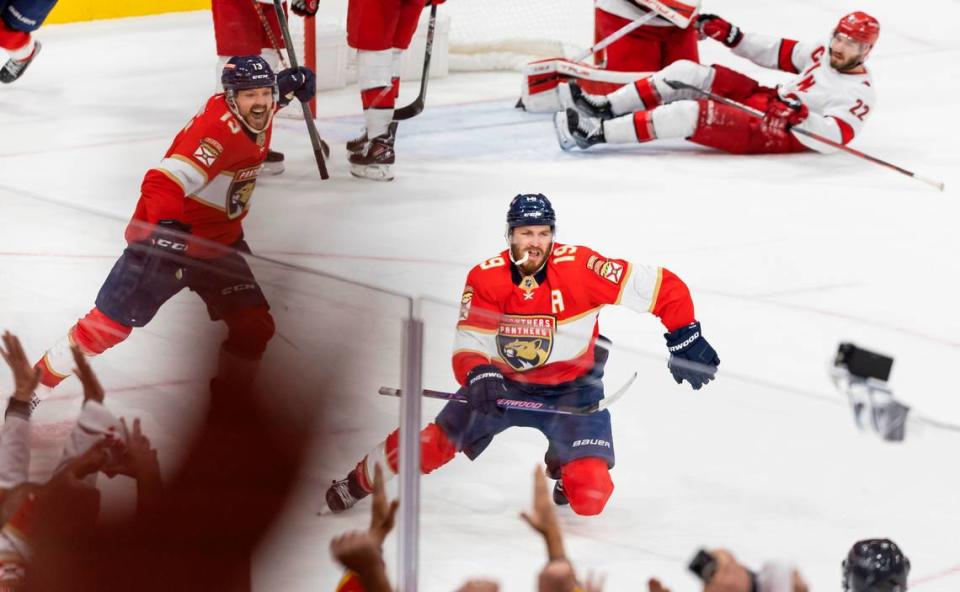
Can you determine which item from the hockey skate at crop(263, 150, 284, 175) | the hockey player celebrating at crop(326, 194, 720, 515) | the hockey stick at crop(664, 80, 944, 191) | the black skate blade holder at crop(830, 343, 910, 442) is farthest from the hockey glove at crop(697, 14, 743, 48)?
the black skate blade holder at crop(830, 343, 910, 442)

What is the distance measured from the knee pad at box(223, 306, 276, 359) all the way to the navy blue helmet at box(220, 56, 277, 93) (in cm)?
140

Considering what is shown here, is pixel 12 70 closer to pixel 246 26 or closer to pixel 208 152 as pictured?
pixel 246 26

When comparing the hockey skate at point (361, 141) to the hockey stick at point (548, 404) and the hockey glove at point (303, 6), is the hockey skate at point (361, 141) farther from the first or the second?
the hockey stick at point (548, 404)

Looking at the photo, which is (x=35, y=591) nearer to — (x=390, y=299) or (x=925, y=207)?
(x=390, y=299)

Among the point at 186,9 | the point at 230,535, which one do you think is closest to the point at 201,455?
the point at 230,535

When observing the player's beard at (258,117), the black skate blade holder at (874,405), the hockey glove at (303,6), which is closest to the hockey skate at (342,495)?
the black skate blade holder at (874,405)

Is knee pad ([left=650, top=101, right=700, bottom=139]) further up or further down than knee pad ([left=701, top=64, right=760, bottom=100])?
further down

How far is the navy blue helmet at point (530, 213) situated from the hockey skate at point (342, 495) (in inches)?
34.4

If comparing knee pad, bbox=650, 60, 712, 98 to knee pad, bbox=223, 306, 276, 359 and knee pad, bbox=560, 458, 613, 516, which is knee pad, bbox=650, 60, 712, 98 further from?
knee pad, bbox=223, 306, 276, 359

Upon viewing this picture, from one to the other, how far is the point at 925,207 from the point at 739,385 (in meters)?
3.05

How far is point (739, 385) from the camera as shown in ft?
5.35

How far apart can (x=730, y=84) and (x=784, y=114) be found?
28 cm

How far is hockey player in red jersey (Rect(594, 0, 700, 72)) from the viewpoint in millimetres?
5145

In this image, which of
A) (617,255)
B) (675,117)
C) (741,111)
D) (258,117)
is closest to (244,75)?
(258,117)
